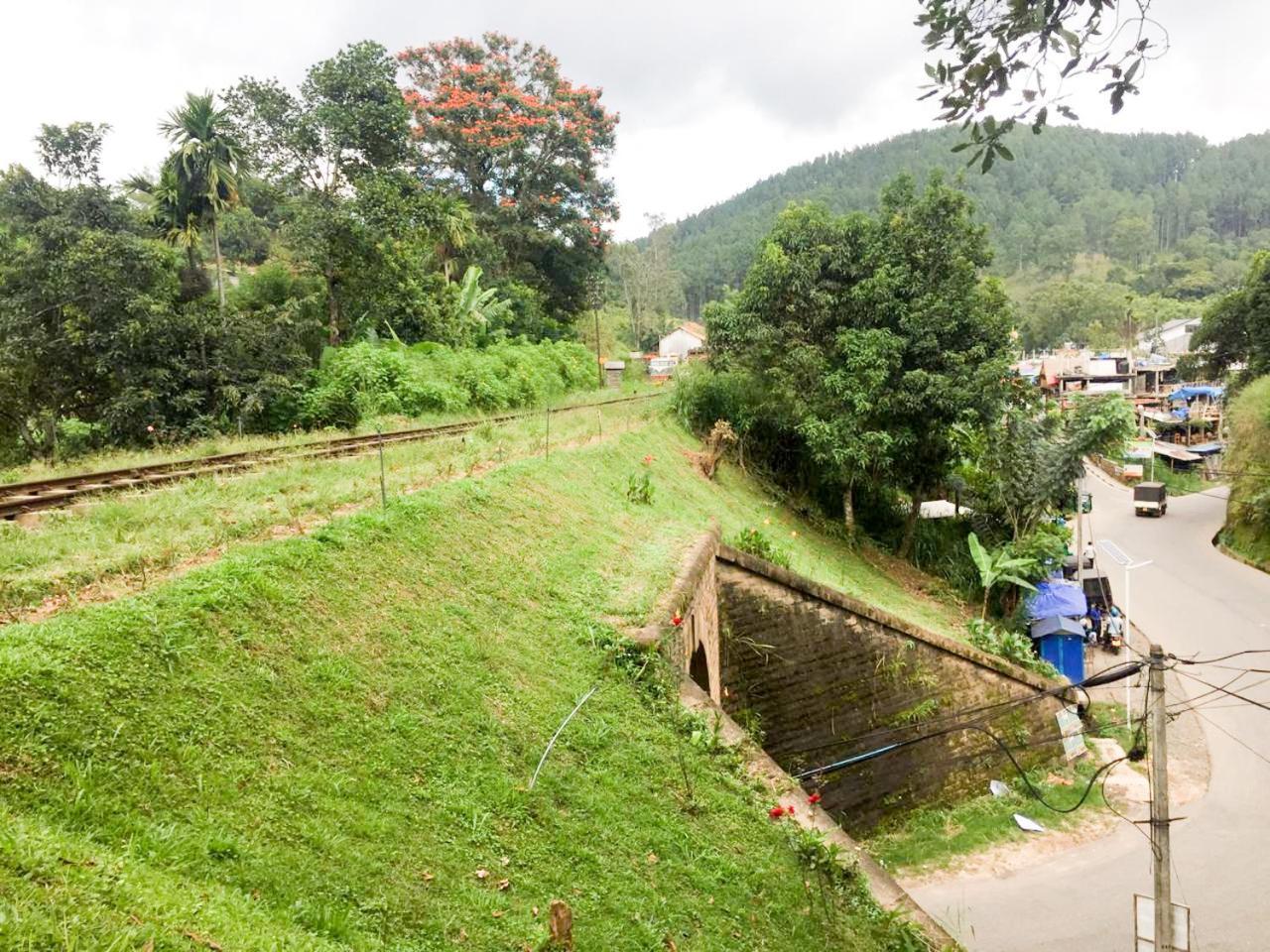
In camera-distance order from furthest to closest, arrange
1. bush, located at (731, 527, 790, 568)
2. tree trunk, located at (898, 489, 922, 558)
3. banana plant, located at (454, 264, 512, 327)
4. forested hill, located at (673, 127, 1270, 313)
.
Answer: forested hill, located at (673, 127, 1270, 313) → banana plant, located at (454, 264, 512, 327) → tree trunk, located at (898, 489, 922, 558) → bush, located at (731, 527, 790, 568)

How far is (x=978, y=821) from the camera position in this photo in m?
9.70

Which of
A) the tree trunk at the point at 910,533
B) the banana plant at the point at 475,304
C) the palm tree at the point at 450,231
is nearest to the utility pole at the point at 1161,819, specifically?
the tree trunk at the point at 910,533

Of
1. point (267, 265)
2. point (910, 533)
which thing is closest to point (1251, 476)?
point (910, 533)

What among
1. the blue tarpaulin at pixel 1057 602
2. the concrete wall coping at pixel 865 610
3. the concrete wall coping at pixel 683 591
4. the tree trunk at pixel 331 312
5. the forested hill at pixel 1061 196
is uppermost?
the forested hill at pixel 1061 196

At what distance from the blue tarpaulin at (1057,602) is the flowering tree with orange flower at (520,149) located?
2050cm

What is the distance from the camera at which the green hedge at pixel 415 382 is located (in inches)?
632

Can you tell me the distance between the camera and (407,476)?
7.67m

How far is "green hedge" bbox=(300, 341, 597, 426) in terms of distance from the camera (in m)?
16.0

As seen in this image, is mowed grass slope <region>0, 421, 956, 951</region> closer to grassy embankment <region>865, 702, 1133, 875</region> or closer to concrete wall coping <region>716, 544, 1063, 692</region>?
concrete wall coping <region>716, 544, 1063, 692</region>

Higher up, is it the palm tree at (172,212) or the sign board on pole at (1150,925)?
the palm tree at (172,212)

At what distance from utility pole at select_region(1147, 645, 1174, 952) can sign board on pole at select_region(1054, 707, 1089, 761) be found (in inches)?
203

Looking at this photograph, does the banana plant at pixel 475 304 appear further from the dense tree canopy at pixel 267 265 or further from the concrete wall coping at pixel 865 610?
the concrete wall coping at pixel 865 610

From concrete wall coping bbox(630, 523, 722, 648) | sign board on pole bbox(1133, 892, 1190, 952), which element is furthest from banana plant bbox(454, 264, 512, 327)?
sign board on pole bbox(1133, 892, 1190, 952)

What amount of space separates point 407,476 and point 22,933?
18.5ft
